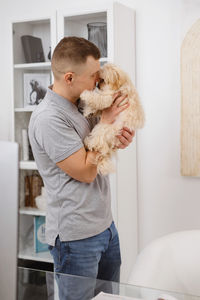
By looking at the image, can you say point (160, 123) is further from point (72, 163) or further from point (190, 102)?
point (72, 163)

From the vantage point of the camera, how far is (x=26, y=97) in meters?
2.70

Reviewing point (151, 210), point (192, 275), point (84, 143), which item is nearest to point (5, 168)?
point (84, 143)

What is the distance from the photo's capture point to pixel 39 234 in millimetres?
2762

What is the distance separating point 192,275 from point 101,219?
1.92 ft

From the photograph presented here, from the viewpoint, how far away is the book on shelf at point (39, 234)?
108 inches

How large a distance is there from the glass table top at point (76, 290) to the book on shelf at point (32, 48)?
1727 mm

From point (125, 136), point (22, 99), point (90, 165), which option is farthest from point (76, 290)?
point (22, 99)

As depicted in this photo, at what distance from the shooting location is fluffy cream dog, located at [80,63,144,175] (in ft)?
4.83

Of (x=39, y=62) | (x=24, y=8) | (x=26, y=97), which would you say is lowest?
(x=26, y=97)

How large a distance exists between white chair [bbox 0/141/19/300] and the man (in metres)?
0.59

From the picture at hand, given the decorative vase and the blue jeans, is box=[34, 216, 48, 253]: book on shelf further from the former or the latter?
the blue jeans

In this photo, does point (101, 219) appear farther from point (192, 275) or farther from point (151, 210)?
point (151, 210)

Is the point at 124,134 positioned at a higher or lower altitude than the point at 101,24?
lower

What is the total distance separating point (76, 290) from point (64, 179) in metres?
0.46
